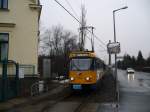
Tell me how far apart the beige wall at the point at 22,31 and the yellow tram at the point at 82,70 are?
2.98m

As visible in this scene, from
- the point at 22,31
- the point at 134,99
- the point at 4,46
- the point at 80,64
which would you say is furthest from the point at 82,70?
the point at 4,46

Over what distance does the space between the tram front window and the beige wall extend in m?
2.94

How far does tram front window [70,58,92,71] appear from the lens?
2741 cm

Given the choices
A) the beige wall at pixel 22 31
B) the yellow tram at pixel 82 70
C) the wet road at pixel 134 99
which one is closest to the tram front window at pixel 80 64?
the yellow tram at pixel 82 70

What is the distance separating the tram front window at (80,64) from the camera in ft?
89.9

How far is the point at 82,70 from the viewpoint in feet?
89.6

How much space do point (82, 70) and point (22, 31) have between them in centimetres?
518

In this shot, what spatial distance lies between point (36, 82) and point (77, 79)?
3120mm

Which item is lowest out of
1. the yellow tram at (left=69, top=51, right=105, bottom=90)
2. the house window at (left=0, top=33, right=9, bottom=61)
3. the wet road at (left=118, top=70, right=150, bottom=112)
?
the wet road at (left=118, top=70, right=150, bottom=112)

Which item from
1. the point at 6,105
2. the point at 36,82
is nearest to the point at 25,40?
the point at 36,82

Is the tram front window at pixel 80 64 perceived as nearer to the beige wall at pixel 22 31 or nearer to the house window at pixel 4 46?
the beige wall at pixel 22 31

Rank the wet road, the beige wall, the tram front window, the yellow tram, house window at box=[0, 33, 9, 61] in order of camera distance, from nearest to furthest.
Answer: the wet road
house window at box=[0, 33, 9, 61]
the beige wall
the yellow tram
the tram front window

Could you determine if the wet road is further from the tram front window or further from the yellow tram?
the tram front window

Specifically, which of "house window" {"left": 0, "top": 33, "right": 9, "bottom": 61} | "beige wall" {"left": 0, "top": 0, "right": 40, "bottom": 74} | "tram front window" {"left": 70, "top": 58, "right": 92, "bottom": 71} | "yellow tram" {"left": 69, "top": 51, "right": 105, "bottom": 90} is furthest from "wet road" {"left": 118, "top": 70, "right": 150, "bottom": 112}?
"house window" {"left": 0, "top": 33, "right": 9, "bottom": 61}
